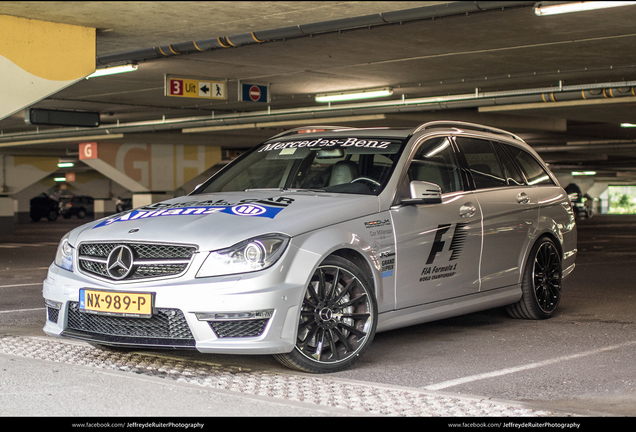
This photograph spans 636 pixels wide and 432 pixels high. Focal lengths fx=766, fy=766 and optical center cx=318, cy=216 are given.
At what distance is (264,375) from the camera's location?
15.6ft

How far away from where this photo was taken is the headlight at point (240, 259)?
178 inches

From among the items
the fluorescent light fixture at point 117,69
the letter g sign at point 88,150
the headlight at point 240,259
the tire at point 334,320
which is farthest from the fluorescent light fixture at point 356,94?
the headlight at point 240,259

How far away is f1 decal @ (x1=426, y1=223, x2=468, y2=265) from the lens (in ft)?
18.7

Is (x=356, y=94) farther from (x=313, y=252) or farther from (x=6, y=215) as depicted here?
(x=6, y=215)

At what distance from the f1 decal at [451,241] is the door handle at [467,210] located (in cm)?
9

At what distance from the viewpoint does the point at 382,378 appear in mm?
4832

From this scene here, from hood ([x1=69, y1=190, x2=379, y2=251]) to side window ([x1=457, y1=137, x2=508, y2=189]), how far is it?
4.74 feet

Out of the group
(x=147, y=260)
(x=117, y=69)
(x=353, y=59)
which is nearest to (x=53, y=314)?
(x=147, y=260)

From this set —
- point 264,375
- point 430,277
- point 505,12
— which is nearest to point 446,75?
point 505,12

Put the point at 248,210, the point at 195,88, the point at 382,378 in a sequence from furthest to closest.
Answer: the point at 195,88 → the point at 248,210 → the point at 382,378

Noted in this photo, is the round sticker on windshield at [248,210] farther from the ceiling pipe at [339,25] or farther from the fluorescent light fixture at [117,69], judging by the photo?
the fluorescent light fixture at [117,69]

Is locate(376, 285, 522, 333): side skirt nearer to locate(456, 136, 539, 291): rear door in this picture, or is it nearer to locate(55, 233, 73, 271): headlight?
locate(456, 136, 539, 291): rear door

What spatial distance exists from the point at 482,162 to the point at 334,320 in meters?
2.45
